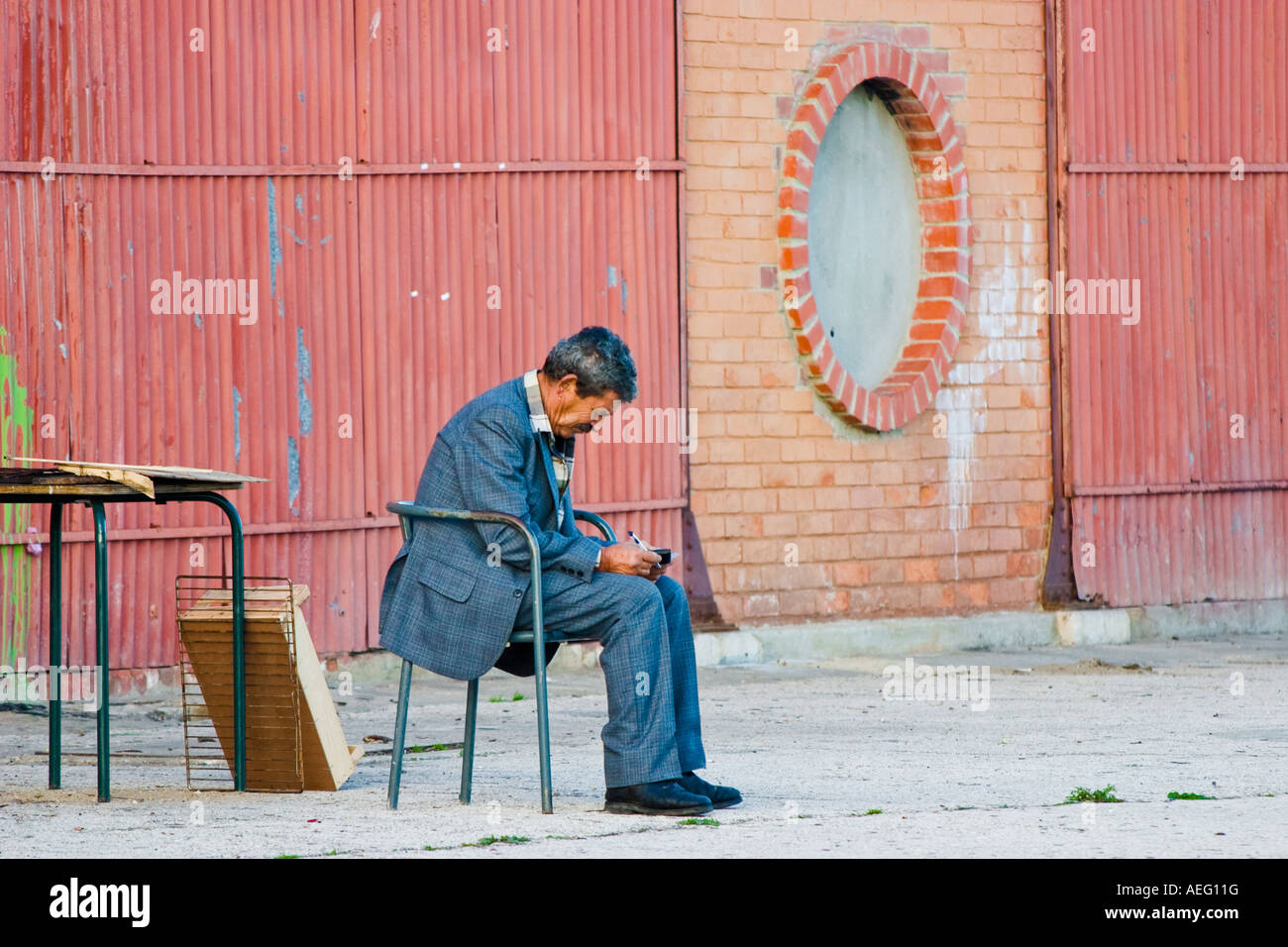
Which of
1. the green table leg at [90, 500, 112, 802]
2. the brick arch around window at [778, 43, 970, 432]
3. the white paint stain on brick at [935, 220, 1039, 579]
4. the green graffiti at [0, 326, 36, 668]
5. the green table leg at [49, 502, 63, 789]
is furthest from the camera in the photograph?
the white paint stain on brick at [935, 220, 1039, 579]

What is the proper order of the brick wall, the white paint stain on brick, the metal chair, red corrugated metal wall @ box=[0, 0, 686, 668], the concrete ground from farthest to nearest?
the white paint stain on brick
the brick wall
red corrugated metal wall @ box=[0, 0, 686, 668]
the metal chair
the concrete ground

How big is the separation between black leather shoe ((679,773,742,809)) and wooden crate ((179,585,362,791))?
120cm

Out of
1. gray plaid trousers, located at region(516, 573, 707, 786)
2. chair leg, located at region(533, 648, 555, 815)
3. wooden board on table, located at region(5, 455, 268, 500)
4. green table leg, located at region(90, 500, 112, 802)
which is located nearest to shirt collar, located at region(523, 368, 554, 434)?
gray plaid trousers, located at region(516, 573, 707, 786)

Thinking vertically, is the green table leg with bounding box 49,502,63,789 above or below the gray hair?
below

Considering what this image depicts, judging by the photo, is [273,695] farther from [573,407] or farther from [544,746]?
[573,407]

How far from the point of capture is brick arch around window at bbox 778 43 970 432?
1041 cm

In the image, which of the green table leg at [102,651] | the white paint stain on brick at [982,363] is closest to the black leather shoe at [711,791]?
the green table leg at [102,651]

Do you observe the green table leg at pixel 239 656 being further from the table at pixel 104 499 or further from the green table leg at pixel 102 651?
the green table leg at pixel 102 651

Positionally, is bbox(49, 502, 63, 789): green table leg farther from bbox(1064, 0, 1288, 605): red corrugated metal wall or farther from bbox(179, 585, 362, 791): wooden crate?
bbox(1064, 0, 1288, 605): red corrugated metal wall

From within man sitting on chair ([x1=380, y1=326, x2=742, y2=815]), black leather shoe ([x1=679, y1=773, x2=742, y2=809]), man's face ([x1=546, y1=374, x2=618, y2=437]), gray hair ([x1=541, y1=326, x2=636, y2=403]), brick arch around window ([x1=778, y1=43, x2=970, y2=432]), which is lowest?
black leather shoe ([x1=679, y1=773, x2=742, y2=809])

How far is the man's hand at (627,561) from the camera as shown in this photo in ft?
19.2

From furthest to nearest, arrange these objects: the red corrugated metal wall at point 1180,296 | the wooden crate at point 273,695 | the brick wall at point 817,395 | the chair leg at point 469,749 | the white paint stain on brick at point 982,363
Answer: the red corrugated metal wall at point 1180,296
the white paint stain on brick at point 982,363
the brick wall at point 817,395
the wooden crate at point 273,695
the chair leg at point 469,749

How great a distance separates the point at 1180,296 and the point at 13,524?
6.67 metres

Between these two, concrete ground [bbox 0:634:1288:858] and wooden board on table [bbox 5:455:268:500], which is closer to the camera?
concrete ground [bbox 0:634:1288:858]
